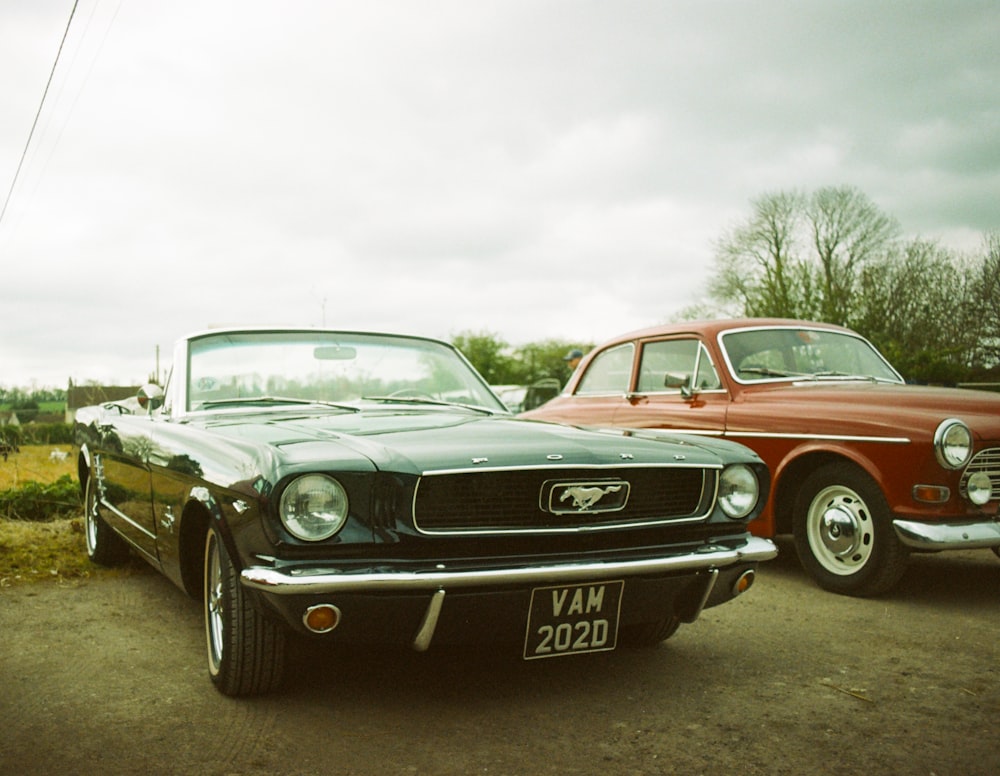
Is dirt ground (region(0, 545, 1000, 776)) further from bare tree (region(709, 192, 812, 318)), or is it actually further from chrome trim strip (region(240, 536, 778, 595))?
bare tree (region(709, 192, 812, 318))

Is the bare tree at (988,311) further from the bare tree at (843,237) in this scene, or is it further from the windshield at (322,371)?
the windshield at (322,371)

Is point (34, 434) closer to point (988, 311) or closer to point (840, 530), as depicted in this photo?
point (840, 530)

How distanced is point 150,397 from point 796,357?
160 inches

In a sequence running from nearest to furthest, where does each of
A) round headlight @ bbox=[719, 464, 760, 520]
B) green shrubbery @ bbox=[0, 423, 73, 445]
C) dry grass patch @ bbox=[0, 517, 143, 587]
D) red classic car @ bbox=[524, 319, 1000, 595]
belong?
1. round headlight @ bbox=[719, 464, 760, 520]
2. red classic car @ bbox=[524, 319, 1000, 595]
3. dry grass patch @ bbox=[0, 517, 143, 587]
4. green shrubbery @ bbox=[0, 423, 73, 445]

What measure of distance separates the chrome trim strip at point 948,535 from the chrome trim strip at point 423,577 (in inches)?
84.1

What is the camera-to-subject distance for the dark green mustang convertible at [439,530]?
2723 mm

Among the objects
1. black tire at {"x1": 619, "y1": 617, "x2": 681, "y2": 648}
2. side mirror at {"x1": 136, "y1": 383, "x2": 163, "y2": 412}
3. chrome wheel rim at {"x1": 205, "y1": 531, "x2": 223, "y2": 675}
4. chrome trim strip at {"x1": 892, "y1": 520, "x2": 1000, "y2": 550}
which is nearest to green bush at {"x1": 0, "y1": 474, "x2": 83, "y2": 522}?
side mirror at {"x1": 136, "y1": 383, "x2": 163, "y2": 412}

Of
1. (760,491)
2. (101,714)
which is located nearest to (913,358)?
(760,491)

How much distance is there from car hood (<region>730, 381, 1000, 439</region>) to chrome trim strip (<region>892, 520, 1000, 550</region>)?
46 cm

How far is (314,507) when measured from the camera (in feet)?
9.00

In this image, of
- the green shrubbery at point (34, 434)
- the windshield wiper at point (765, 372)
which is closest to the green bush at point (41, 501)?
the green shrubbery at point (34, 434)

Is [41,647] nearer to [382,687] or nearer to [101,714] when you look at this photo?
[101,714]

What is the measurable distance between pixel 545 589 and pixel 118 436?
2.89 meters

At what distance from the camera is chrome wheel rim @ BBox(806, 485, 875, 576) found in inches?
194
